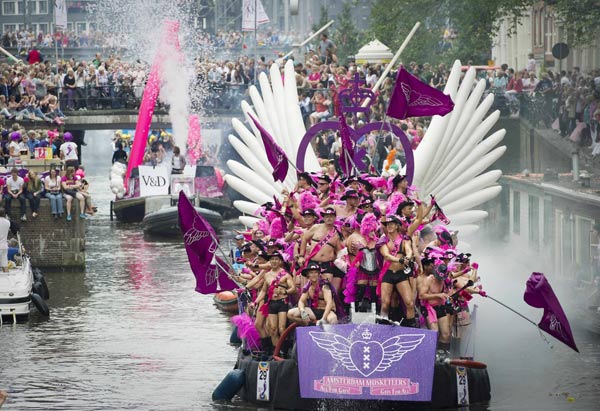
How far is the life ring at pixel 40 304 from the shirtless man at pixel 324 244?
972 centimetres

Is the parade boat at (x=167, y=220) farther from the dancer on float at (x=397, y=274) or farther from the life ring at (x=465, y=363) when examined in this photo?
the life ring at (x=465, y=363)

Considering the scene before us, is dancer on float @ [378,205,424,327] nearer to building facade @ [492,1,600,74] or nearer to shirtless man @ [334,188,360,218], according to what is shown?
shirtless man @ [334,188,360,218]

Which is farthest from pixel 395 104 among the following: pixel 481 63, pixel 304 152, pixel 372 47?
pixel 481 63

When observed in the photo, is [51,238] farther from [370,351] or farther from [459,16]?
[459,16]

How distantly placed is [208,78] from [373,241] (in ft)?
106

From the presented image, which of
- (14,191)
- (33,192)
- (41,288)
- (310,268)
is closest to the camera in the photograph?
(310,268)

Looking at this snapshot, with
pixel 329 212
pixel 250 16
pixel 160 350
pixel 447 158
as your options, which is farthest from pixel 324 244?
pixel 250 16

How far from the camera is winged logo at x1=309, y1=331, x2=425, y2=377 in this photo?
21266 mm

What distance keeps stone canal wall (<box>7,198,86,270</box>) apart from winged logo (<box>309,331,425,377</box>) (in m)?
16.8

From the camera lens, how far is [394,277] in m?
22.1

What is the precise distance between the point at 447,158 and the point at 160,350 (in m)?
6.24

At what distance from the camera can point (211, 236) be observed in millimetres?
24219

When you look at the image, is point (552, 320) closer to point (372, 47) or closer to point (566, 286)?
point (566, 286)

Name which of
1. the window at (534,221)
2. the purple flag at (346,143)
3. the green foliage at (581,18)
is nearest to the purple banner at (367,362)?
the purple flag at (346,143)
